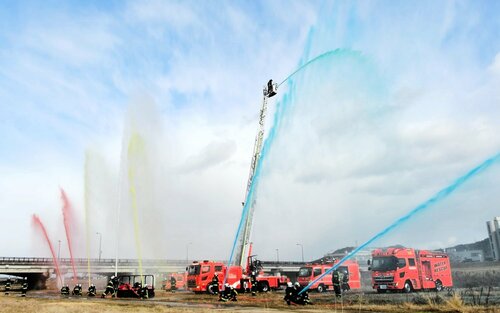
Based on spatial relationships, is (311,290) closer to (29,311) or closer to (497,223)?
(29,311)

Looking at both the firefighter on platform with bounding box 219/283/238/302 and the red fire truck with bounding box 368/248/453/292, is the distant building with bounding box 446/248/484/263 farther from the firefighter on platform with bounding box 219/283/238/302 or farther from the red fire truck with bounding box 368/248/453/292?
the firefighter on platform with bounding box 219/283/238/302

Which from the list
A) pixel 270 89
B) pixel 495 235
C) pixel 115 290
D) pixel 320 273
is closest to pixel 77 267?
pixel 115 290

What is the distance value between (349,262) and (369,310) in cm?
2566

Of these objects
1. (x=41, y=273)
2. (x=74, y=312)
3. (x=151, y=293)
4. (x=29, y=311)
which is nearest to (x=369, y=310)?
(x=74, y=312)

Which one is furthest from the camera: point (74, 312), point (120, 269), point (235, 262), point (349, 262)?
point (120, 269)

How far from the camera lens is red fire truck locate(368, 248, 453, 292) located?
3300 centimetres

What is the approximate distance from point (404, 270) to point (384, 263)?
1.68 meters

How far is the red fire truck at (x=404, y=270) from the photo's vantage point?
33.0m

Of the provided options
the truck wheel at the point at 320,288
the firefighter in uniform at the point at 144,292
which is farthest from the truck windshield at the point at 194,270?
the truck wheel at the point at 320,288

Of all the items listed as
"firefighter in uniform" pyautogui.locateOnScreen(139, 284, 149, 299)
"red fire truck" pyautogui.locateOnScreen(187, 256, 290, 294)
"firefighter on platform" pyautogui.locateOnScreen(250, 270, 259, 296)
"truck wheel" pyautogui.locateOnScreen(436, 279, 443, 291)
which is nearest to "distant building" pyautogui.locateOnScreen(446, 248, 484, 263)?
"truck wheel" pyautogui.locateOnScreen(436, 279, 443, 291)

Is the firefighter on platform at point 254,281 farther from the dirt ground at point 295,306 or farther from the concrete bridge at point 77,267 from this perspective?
the concrete bridge at point 77,267

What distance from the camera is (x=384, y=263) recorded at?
33.9 meters

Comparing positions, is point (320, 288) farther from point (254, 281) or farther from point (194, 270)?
point (194, 270)

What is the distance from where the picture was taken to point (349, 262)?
144 feet
